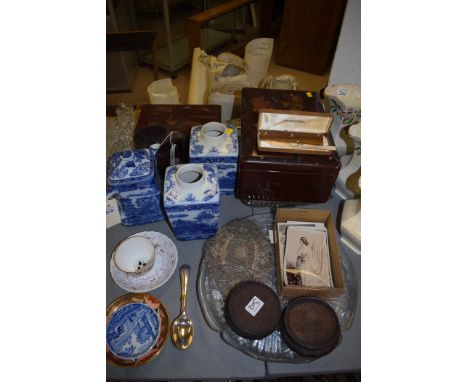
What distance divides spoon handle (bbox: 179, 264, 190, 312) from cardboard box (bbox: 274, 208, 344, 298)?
234 millimetres

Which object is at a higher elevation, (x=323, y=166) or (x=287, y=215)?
(x=323, y=166)

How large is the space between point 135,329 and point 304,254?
0.46 metres

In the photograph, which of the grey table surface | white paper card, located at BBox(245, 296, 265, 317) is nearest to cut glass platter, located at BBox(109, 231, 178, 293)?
the grey table surface

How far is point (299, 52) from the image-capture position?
2887mm

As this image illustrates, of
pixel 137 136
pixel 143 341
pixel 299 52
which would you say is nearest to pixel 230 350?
pixel 143 341

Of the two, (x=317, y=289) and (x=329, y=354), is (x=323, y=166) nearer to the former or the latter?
(x=317, y=289)

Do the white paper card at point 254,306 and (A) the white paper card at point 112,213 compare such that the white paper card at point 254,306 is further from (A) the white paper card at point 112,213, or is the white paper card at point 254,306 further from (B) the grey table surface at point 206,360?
(A) the white paper card at point 112,213

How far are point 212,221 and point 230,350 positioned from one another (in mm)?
311

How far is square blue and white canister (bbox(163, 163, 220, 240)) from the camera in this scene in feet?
2.38

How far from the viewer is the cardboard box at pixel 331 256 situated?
0.68m

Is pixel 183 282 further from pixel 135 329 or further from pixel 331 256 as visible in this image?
pixel 331 256

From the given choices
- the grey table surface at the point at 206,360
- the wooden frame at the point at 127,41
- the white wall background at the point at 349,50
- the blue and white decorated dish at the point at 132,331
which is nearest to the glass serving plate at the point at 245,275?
the grey table surface at the point at 206,360

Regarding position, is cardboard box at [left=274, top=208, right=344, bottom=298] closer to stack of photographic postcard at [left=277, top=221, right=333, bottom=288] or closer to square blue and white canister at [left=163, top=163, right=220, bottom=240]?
stack of photographic postcard at [left=277, top=221, right=333, bottom=288]

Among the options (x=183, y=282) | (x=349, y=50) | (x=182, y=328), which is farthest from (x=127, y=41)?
(x=182, y=328)
